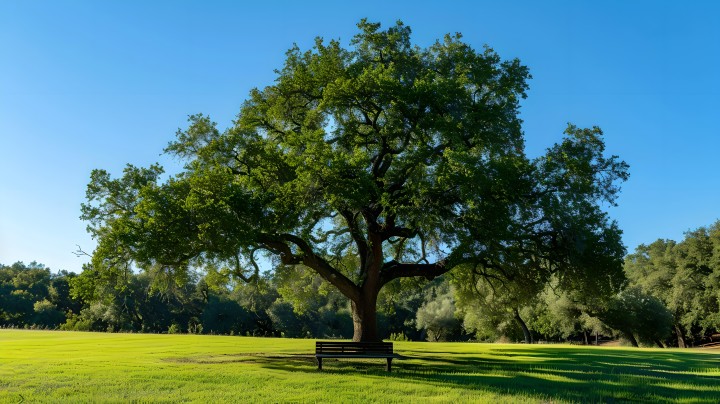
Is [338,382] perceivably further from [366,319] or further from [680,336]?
[680,336]

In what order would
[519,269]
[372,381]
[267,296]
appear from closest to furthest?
[372,381] → [519,269] → [267,296]

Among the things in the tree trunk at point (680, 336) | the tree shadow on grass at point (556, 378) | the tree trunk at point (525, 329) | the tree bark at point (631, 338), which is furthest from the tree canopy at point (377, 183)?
the tree trunk at point (680, 336)

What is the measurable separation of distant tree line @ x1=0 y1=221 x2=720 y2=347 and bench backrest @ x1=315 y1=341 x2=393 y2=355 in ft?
49.1

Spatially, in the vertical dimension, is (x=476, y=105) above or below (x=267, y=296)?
above

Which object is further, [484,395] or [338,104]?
[338,104]

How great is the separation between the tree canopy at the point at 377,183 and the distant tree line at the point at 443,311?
10081mm

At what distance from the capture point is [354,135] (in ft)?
88.3

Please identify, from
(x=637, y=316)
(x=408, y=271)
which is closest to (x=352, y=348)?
(x=408, y=271)

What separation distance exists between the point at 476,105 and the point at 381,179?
5.86m

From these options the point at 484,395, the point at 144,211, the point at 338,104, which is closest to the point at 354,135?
the point at 338,104

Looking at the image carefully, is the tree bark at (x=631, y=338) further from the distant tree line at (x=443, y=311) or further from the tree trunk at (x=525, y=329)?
the tree trunk at (x=525, y=329)

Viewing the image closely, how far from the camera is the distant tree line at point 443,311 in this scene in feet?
198

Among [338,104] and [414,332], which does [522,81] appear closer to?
[338,104]

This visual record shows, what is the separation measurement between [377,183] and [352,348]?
28.5 ft
